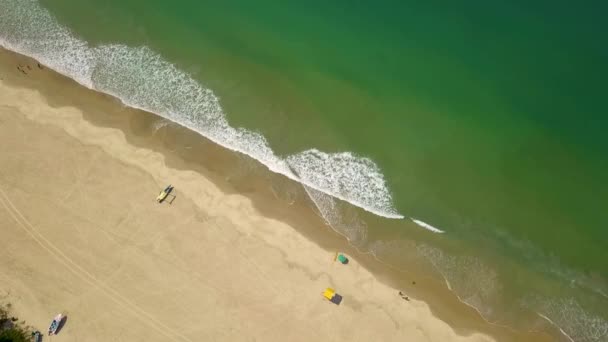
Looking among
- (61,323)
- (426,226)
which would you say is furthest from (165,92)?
(426,226)

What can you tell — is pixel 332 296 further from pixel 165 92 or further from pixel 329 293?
pixel 165 92

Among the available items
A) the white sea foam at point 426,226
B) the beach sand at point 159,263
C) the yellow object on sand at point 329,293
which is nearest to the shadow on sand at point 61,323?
the beach sand at point 159,263

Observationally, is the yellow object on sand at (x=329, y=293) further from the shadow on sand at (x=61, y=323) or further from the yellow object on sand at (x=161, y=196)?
the shadow on sand at (x=61, y=323)

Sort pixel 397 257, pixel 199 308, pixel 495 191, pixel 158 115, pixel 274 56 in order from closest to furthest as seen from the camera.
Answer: pixel 199 308 < pixel 397 257 < pixel 495 191 < pixel 158 115 < pixel 274 56

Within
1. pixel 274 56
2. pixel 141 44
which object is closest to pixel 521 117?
pixel 274 56

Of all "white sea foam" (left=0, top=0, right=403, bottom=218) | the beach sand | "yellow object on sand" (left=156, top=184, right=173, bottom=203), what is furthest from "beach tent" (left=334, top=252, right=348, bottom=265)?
"yellow object on sand" (left=156, top=184, right=173, bottom=203)

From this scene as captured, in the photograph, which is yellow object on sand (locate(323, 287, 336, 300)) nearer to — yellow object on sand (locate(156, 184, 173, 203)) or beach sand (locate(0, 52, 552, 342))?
beach sand (locate(0, 52, 552, 342))

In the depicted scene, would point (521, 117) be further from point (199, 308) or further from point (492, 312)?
point (199, 308)
